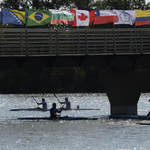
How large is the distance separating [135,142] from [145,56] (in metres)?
12.9

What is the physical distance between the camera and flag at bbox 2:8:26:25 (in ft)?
132

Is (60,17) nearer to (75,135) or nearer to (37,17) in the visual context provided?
(37,17)

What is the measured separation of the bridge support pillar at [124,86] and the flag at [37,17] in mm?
6862

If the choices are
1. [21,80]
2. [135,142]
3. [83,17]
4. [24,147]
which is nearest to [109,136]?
[135,142]

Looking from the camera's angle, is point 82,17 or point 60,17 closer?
point 60,17

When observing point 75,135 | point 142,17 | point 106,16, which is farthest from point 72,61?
point 75,135

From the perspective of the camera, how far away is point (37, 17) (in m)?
41.5

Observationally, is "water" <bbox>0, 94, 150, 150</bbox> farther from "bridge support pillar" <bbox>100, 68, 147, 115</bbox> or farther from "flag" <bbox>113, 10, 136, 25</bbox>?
"flag" <bbox>113, 10, 136, 25</bbox>

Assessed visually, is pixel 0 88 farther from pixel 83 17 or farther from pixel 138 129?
pixel 138 129

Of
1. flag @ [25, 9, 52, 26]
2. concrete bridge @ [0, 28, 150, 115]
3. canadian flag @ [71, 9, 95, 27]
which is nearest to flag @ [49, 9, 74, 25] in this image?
canadian flag @ [71, 9, 95, 27]

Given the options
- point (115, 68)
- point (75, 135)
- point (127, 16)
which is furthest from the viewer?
point (127, 16)

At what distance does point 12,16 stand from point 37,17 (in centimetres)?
221

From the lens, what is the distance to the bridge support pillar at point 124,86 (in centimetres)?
4162

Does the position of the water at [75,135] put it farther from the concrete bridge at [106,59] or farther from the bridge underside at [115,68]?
the concrete bridge at [106,59]
